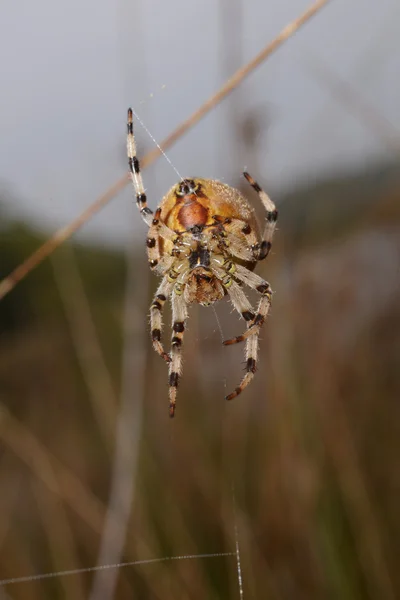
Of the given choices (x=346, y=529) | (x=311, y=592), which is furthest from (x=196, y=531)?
(x=346, y=529)

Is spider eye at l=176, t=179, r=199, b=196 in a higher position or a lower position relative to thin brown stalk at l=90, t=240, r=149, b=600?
higher

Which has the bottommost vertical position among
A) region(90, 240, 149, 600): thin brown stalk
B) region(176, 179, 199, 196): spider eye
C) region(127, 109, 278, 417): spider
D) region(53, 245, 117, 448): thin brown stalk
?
region(90, 240, 149, 600): thin brown stalk

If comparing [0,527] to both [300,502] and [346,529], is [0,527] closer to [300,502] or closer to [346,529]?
[300,502]

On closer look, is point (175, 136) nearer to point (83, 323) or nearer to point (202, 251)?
point (202, 251)

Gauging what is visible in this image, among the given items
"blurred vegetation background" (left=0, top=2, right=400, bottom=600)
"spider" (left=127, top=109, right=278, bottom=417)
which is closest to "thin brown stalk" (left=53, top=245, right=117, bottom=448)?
"blurred vegetation background" (left=0, top=2, right=400, bottom=600)

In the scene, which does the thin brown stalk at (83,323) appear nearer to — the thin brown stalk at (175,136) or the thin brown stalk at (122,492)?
the thin brown stalk at (122,492)

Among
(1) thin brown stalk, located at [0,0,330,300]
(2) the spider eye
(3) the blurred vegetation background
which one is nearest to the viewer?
(1) thin brown stalk, located at [0,0,330,300]

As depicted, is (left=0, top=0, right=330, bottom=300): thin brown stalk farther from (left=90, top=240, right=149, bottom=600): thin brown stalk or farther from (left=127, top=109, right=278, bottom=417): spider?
(left=90, top=240, right=149, bottom=600): thin brown stalk

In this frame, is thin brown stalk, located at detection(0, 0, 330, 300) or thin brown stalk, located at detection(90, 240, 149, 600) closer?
thin brown stalk, located at detection(0, 0, 330, 300)
